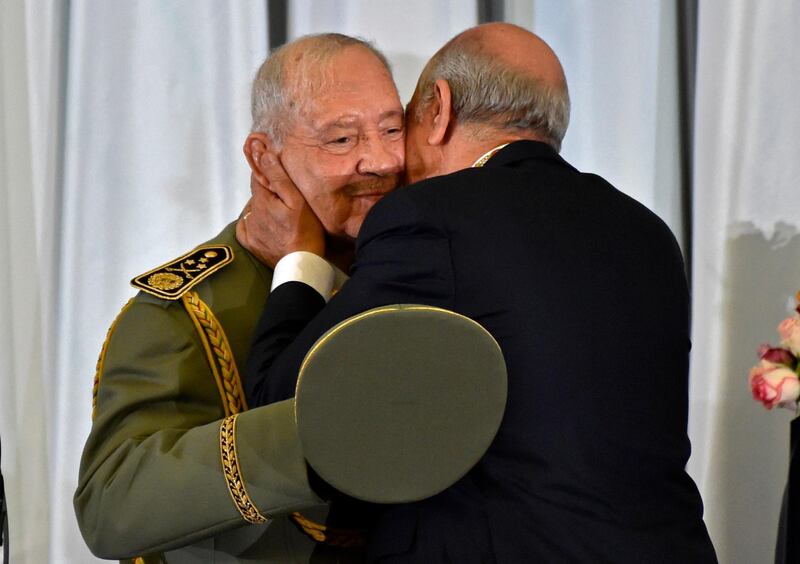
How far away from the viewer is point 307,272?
4.78ft

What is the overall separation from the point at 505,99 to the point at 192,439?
2.01ft

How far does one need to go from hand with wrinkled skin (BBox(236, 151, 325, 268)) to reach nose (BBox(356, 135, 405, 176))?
11cm

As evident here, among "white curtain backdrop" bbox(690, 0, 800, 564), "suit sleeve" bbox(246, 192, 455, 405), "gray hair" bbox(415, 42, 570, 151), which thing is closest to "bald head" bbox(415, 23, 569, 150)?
"gray hair" bbox(415, 42, 570, 151)

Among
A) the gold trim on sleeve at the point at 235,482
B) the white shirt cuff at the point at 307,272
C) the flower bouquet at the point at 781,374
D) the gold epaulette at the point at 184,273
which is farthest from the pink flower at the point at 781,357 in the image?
the gold trim on sleeve at the point at 235,482

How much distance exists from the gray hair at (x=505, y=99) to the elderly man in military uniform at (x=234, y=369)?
14 cm

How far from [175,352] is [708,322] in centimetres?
151

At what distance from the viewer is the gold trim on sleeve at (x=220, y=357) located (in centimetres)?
145

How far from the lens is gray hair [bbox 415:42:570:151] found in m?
1.45

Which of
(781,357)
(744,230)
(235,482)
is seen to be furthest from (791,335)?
(235,482)

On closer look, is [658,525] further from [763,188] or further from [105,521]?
[763,188]

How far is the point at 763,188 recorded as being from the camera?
8.30ft

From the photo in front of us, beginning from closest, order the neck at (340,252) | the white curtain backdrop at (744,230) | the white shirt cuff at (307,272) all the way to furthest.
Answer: the white shirt cuff at (307,272), the neck at (340,252), the white curtain backdrop at (744,230)

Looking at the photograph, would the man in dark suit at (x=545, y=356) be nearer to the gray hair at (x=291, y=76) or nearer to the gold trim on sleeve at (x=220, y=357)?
the gold trim on sleeve at (x=220, y=357)

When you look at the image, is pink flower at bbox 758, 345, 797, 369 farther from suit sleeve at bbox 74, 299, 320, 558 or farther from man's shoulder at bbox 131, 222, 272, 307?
suit sleeve at bbox 74, 299, 320, 558
